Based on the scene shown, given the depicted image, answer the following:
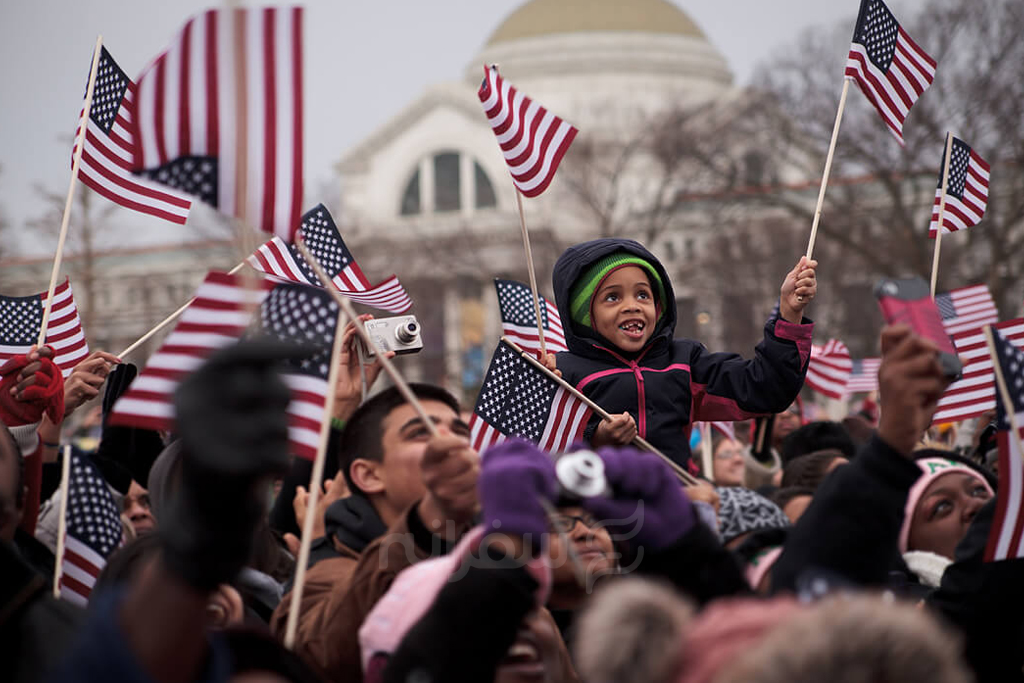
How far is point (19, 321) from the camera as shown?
230 inches

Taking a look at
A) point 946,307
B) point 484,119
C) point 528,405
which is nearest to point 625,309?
point 528,405

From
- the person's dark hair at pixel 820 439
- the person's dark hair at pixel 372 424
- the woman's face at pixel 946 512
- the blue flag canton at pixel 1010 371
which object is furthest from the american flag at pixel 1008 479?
the person's dark hair at pixel 820 439

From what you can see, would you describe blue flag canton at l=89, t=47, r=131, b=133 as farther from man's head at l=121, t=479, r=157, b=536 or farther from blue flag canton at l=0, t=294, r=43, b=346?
man's head at l=121, t=479, r=157, b=536

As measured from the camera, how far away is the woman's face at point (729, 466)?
8.36m

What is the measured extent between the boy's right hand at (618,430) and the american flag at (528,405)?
0.25m

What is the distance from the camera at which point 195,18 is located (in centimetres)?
369

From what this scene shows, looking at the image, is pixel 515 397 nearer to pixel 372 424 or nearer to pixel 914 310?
pixel 372 424

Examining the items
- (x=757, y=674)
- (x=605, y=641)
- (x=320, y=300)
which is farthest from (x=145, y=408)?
(x=757, y=674)

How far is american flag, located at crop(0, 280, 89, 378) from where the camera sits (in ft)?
19.1

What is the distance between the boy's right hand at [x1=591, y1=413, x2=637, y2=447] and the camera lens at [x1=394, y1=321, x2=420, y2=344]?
1.43 metres

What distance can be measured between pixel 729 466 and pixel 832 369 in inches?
105

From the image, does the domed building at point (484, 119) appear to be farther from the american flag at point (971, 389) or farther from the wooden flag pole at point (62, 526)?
the wooden flag pole at point (62, 526)

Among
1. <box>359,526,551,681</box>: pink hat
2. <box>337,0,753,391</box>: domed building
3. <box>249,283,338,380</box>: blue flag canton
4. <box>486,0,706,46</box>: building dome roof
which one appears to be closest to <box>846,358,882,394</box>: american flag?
<box>249,283,338,380</box>: blue flag canton

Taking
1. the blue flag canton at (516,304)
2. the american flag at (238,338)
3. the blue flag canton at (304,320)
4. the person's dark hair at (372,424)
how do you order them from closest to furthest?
the american flag at (238,338) < the blue flag canton at (304,320) < the person's dark hair at (372,424) < the blue flag canton at (516,304)
